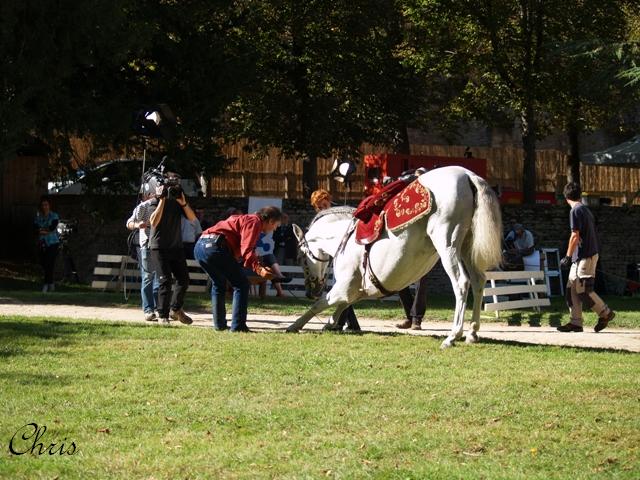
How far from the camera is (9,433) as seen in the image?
334 inches

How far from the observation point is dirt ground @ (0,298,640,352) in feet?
49.1

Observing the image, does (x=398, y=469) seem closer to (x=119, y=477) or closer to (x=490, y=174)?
(x=119, y=477)

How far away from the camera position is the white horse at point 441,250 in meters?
13.1

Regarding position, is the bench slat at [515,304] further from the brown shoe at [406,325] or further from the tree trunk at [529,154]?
the tree trunk at [529,154]

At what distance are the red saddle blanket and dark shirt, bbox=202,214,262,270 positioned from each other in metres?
1.24

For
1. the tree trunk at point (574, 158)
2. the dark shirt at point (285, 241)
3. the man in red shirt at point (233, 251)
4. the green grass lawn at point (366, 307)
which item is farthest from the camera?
the tree trunk at point (574, 158)

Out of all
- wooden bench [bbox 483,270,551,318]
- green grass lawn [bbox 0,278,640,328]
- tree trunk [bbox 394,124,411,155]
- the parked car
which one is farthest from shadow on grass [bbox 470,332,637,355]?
tree trunk [bbox 394,124,411,155]

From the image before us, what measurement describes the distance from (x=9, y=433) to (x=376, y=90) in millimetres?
26982

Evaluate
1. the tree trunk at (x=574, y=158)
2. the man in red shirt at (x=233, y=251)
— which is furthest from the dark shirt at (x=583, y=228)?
the tree trunk at (x=574, y=158)

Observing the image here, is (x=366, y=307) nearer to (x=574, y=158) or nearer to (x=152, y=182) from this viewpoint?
(x=152, y=182)

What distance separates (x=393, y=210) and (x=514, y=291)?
22.1 ft

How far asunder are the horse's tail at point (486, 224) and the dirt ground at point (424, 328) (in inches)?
54.8

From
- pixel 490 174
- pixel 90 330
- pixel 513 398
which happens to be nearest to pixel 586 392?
pixel 513 398

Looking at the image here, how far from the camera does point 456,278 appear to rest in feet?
43.2
